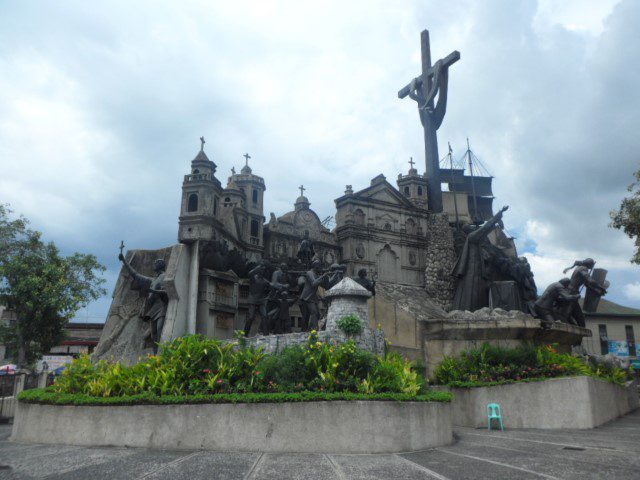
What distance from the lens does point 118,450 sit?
7.51 metres

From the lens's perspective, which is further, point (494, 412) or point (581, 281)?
point (581, 281)

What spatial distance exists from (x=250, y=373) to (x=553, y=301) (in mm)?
10314

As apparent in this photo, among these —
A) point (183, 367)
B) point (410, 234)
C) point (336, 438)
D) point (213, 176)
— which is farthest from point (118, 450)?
point (410, 234)

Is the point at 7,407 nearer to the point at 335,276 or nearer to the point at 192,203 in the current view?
the point at 335,276

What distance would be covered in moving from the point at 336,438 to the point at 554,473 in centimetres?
301

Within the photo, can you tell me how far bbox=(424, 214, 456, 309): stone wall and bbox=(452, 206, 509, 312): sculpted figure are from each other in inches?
575

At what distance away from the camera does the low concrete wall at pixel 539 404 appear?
395 inches

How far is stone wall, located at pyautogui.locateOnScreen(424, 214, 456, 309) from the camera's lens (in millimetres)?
30172

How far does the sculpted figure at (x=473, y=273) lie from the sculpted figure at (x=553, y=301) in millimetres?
1545

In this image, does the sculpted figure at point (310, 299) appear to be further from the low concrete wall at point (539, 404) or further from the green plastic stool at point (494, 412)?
the green plastic stool at point (494, 412)

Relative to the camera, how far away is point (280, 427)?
7.40 metres

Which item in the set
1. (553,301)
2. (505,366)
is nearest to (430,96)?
(553,301)

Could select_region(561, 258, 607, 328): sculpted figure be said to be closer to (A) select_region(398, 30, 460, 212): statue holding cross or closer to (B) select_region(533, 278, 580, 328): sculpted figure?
(B) select_region(533, 278, 580, 328): sculpted figure

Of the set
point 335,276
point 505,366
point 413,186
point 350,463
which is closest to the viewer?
point 350,463
